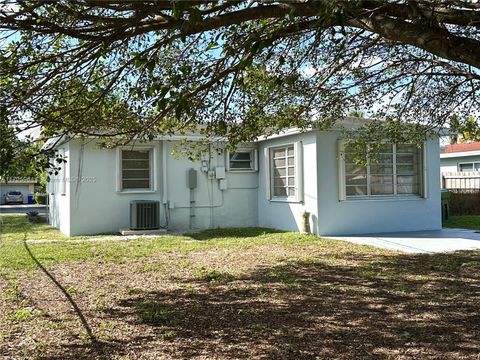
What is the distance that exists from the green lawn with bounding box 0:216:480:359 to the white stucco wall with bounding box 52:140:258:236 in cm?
323

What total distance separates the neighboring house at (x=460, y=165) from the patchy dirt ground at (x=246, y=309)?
13.7 m

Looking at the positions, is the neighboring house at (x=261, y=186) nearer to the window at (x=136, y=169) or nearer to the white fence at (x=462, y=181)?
the window at (x=136, y=169)

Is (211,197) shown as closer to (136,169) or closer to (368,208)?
(136,169)

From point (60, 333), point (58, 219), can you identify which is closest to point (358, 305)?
point (60, 333)

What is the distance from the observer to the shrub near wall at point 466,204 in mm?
19344

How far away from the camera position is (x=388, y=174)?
1389 centimetres

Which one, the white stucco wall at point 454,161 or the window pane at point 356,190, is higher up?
the white stucco wall at point 454,161

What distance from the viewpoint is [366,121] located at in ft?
41.6

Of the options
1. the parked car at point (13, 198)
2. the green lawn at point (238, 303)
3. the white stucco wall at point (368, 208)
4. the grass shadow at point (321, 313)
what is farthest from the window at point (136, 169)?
the parked car at point (13, 198)

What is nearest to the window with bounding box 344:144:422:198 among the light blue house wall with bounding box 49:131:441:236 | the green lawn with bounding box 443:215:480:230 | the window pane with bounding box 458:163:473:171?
the light blue house wall with bounding box 49:131:441:236

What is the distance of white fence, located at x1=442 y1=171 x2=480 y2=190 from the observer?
21.4 m

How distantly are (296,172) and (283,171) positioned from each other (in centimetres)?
120

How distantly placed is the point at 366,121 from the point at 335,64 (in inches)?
150

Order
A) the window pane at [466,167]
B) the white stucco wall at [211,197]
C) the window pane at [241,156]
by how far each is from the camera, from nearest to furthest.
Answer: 1. the white stucco wall at [211,197]
2. the window pane at [241,156]
3. the window pane at [466,167]
